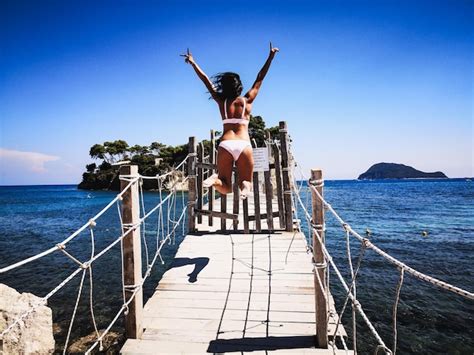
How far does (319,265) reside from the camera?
3.01 m

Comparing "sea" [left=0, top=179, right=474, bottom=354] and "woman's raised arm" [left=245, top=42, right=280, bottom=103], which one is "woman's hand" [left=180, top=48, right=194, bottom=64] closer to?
"woman's raised arm" [left=245, top=42, right=280, bottom=103]

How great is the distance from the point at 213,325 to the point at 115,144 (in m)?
67.9

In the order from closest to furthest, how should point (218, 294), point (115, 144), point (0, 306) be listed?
1. point (218, 294)
2. point (0, 306)
3. point (115, 144)

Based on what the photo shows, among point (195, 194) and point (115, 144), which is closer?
point (195, 194)

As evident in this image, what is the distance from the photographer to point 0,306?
185 inches

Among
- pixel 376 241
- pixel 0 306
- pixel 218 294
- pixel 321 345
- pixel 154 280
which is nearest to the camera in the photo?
pixel 321 345

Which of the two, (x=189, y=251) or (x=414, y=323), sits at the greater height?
(x=189, y=251)

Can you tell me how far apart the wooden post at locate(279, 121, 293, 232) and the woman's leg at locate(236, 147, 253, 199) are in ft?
8.18

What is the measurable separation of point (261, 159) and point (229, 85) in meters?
3.18

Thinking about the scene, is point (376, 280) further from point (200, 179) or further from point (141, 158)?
point (141, 158)

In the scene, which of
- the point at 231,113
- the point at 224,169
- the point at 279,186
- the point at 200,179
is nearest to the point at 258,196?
the point at 279,186

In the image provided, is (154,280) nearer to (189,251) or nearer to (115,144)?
(189,251)

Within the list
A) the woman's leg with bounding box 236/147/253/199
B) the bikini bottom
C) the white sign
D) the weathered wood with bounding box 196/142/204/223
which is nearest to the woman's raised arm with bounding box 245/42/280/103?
the bikini bottom

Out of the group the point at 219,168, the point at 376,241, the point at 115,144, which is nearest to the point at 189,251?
the point at 219,168
